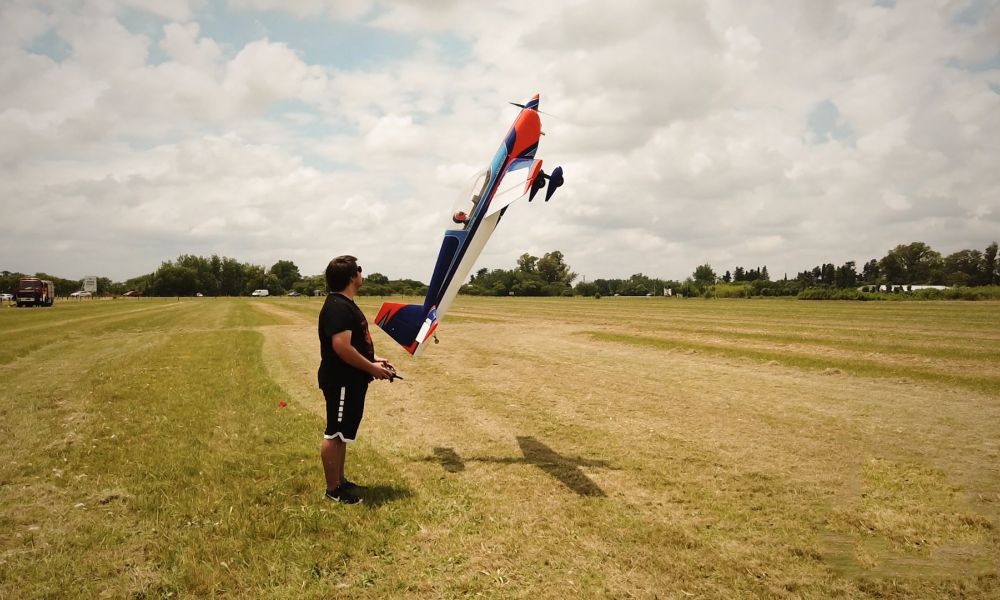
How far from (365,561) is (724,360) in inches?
596

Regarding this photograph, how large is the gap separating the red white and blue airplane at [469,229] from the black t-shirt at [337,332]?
8.33ft

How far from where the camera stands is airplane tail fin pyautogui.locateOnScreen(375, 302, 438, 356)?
8211 millimetres

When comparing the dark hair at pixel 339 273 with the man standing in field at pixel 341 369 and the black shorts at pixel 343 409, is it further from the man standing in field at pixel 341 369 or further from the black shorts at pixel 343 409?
the black shorts at pixel 343 409

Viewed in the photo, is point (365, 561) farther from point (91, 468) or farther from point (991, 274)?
point (991, 274)

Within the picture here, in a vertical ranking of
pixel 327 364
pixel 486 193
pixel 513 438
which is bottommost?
pixel 513 438

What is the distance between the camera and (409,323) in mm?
8328

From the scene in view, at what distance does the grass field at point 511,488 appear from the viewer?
167 inches

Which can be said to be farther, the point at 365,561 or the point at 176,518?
the point at 176,518

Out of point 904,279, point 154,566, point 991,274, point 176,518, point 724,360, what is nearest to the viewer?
point 154,566

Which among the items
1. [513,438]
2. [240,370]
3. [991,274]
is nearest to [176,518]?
[513,438]

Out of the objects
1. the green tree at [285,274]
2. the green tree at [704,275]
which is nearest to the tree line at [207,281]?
the green tree at [285,274]

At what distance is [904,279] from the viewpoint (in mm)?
151125

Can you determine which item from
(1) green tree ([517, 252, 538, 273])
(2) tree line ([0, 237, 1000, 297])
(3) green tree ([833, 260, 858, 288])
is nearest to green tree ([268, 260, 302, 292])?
(2) tree line ([0, 237, 1000, 297])

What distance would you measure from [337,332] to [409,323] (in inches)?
119
